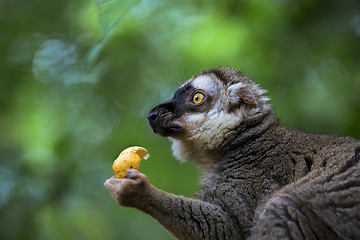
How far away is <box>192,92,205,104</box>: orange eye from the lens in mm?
5598

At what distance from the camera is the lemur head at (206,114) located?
5.44m

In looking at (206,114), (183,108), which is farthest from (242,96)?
(183,108)

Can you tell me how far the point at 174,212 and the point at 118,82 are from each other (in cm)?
537

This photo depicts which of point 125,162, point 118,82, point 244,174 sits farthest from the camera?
point 118,82

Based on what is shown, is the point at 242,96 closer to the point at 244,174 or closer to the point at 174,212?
the point at 244,174

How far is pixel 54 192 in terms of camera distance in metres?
9.78

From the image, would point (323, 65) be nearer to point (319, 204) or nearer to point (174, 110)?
point (174, 110)

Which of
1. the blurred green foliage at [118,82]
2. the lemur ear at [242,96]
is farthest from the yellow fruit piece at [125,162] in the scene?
the blurred green foliage at [118,82]

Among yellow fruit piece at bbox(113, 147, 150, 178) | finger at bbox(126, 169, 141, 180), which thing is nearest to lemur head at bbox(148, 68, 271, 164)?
yellow fruit piece at bbox(113, 147, 150, 178)

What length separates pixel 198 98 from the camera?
221 inches

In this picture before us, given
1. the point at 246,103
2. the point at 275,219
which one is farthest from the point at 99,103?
the point at 275,219

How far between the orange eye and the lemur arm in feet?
4.53

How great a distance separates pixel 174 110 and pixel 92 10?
12.7 ft

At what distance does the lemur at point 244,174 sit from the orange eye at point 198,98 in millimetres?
11
